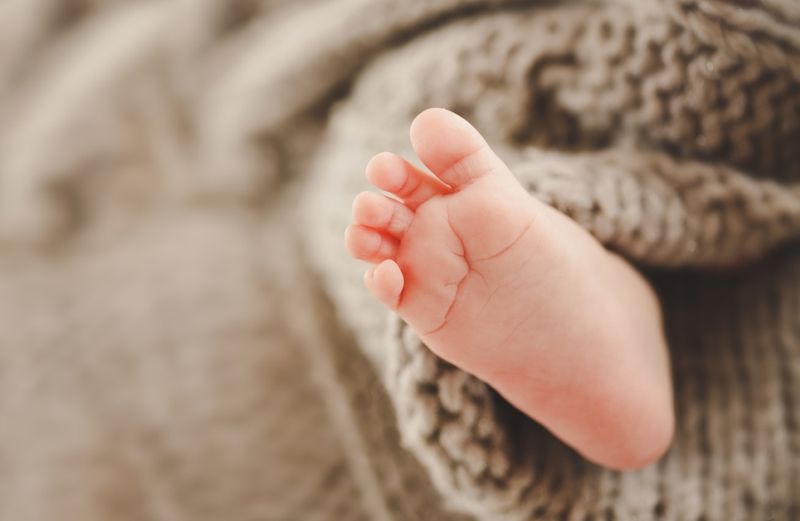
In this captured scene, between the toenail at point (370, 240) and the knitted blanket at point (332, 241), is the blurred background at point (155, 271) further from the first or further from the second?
the toenail at point (370, 240)

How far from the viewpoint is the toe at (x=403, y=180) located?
36cm

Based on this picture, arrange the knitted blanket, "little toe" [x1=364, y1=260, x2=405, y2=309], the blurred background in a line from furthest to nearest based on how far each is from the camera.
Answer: the blurred background, the knitted blanket, "little toe" [x1=364, y1=260, x2=405, y2=309]

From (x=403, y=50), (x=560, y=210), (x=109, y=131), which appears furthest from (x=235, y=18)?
(x=560, y=210)

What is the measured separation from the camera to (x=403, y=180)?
37 centimetres

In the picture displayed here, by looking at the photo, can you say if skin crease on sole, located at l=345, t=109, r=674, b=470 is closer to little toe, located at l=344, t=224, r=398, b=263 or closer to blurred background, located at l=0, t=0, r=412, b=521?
little toe, located at l=344, t=224, r=398, b=263

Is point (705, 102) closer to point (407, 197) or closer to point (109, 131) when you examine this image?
point (407, 197)

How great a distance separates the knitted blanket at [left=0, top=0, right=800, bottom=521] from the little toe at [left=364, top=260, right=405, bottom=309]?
0.26 ft

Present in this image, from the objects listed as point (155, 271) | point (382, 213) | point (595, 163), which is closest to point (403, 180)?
point (382, 213)

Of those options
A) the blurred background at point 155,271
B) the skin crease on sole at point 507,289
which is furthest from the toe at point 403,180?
the blurred background at point 155,271

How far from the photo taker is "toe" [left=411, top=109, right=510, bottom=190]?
354mm

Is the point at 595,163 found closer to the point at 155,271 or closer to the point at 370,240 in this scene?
the point at 370,240

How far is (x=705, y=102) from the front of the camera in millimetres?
465

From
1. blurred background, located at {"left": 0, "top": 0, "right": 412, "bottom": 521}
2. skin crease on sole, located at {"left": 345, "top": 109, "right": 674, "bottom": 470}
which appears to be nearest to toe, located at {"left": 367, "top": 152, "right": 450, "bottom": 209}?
skin crease on sole, located at {"left": 345, "top": 109, "right": 674, "bottom": 470}

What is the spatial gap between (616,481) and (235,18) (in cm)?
60
